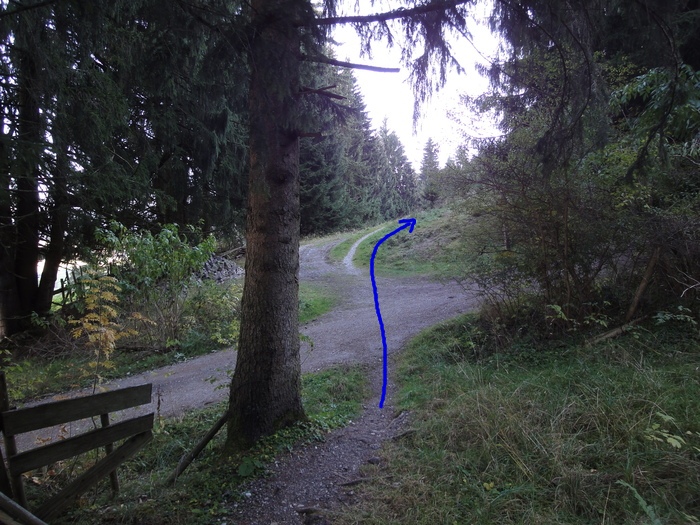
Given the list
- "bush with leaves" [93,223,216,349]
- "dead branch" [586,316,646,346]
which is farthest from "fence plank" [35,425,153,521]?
"dead branch" [586,316,646,346]

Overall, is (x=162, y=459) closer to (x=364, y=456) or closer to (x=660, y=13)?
(x=364, y=456)

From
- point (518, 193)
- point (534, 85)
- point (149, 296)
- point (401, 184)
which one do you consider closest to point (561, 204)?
A: point (518, 193)

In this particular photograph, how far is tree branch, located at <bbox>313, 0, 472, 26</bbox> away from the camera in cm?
366

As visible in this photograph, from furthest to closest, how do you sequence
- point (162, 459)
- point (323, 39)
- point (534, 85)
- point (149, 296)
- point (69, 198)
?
point (149, 296) < point (69, 198) < point (534, 85) < point (162, 459) < point (323, 39)

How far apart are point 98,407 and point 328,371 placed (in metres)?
4.06

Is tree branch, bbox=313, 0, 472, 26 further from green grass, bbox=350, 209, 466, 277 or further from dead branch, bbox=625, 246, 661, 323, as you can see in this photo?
green grass, bbox=350, 209, 466, 277

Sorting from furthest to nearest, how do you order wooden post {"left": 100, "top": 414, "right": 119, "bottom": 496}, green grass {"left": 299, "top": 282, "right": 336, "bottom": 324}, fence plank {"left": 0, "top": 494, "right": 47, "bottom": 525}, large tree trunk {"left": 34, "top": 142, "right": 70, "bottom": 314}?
green grass {"left": 299, "top": 282, "right": 336, "bottom": 324}
large tree trunk {"left": 34, "top": 142, "right": 70, "bottom": 314}
wooden post {"left": 100, "top": 414, "right": 119, "bottom": 496}
fence plank {"left": 0, "top": 494, "right": 47, "bottom": 525}

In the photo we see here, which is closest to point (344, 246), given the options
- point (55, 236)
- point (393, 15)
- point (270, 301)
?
point (55, 236)

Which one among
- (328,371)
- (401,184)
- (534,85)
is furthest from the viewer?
(401,184)

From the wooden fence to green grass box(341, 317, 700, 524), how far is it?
216 cm

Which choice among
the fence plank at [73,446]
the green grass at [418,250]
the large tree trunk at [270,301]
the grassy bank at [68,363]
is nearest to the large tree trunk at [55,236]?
the grassy bank at [68,363]

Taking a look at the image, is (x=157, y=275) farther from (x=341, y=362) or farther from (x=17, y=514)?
(x=17, y=514)

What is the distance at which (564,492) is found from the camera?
→ 284 cm

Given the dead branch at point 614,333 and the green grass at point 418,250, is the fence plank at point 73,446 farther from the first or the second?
the green grass at point 418,250
